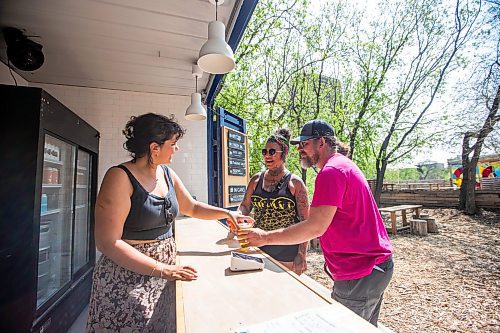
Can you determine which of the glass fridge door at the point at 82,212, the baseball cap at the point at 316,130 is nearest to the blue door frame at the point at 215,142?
the glass fridge door at the point at 82,212

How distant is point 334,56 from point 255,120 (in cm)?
379

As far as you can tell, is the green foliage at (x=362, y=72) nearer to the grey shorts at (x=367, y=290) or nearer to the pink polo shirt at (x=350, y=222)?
the pink polo shirt at (x=350, y=222)

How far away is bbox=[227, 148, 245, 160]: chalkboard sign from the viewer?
4.50 meters

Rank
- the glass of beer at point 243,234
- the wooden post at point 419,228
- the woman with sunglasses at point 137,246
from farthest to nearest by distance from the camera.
Result: the wooden post at point 419,228 → the glass of beer at point 243,234 → the woman with sunglasses at point 137,246

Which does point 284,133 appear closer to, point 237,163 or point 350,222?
point 350,222

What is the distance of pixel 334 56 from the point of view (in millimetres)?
9398

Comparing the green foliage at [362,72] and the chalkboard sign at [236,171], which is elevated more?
the green foliage at [362,72]

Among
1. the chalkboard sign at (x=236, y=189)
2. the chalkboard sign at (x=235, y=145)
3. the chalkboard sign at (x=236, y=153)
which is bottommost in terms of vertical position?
the chalkboard sign at (x=236, y=189)

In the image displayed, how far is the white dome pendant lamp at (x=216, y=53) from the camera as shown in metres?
1.95

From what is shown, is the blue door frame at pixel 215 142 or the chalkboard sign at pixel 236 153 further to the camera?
the chalkboard sign at pixel 236 153

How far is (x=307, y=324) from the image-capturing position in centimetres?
83

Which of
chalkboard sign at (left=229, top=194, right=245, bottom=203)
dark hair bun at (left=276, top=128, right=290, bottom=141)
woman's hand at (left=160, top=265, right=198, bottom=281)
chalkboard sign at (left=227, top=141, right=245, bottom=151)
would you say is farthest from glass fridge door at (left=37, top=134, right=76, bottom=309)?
chalkboard sign at (left=227, top=141, right=245, bottom=151)

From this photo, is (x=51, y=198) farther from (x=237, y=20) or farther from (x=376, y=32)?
(x=376, y=32)

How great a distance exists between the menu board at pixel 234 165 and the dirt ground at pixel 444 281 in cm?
201
